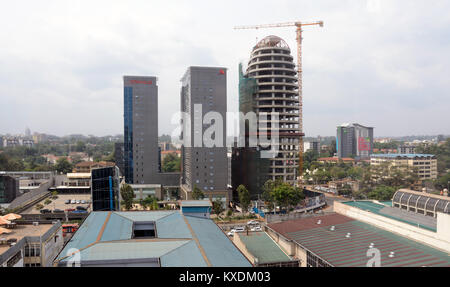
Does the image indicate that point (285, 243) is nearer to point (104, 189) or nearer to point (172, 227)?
point (172, 227)

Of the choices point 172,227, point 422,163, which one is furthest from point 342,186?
point 172,227

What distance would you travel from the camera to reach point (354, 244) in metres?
11.6

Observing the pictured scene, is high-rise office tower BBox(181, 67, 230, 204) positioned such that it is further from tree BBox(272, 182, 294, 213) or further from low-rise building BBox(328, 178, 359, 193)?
low-rise building BBox(328, 178, 359, 193)

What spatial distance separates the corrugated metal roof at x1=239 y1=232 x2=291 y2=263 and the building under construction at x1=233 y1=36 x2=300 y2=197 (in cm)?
1319

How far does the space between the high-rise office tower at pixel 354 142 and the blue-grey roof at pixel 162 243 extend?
51.2 meters

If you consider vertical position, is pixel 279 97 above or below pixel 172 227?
above

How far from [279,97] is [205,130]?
7.31 meters

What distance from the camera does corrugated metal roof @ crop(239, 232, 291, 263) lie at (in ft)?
38.8

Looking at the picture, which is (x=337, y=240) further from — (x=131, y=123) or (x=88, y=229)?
(x=131, y=123)

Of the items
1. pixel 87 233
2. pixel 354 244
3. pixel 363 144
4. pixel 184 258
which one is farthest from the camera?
pixel 363 144

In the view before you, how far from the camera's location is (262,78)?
1100 inches

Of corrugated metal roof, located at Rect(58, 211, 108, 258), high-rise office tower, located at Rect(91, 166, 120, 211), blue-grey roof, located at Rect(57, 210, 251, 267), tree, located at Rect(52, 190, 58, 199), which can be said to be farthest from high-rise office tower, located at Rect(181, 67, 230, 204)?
blue-grey roof, located at Rect(57, 210, 251, 267)

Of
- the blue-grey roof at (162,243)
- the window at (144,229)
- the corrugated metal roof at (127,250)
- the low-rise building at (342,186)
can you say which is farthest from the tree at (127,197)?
the low-rise building at (342,186)
